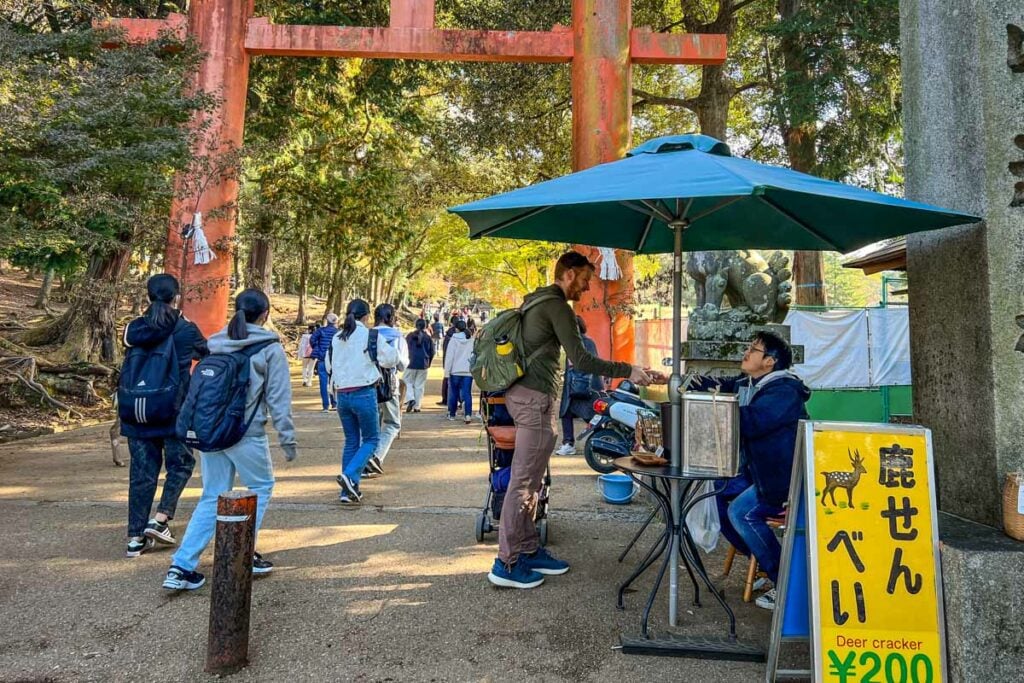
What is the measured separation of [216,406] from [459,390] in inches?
293

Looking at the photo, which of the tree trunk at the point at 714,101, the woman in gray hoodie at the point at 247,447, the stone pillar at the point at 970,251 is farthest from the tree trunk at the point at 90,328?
the stone pillar at the point at 970,251

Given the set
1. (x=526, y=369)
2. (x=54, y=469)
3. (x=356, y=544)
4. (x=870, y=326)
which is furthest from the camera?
(x=870, y=326)

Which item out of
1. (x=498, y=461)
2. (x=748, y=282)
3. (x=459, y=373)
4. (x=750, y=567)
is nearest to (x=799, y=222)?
(x=750, y=567)

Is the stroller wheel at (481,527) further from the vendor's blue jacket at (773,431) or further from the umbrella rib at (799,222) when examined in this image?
the umbrella rib at (799,222)

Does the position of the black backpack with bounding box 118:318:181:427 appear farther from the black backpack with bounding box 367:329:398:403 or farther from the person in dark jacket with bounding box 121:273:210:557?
the black backpack with bounding box 367:329:398:403

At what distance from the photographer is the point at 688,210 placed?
12.5 ft

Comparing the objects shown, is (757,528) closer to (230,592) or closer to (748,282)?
(230,592)

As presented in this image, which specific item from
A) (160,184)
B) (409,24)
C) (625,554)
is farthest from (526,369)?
(409,24)

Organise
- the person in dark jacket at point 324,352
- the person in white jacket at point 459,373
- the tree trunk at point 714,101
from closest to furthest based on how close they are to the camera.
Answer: the person in white jacket at point 459,373, the person in dark jacket at point 324,352, the tree trunk at point 714,101

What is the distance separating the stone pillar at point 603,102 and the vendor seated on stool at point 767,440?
592cm

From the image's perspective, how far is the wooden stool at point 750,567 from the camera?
3248 mm

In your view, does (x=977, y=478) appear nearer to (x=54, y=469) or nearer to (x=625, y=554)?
(x=625, y=554)

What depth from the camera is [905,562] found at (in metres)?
2.58

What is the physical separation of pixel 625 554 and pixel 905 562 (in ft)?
5.66
